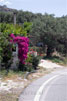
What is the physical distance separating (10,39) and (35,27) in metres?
11.8

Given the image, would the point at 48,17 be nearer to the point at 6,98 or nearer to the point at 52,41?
the point at 52,41

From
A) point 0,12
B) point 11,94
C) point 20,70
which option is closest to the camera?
point 11,94

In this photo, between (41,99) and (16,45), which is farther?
(16,45)

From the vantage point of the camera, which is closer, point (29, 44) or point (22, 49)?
point (22, 49)

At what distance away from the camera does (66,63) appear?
25.6 m

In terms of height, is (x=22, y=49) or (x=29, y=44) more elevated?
(x=22, y=49)

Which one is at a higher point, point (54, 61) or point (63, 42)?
point (63, 42)

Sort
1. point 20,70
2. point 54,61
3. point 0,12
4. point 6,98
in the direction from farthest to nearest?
point 0,12, point 54,61, point 20,70, point 6,98

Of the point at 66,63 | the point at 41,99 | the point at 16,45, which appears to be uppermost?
the point at 16,45

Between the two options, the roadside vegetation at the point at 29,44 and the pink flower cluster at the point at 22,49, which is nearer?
the roadside vegetation at the point at 29,44

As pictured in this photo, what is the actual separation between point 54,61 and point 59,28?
425 cm

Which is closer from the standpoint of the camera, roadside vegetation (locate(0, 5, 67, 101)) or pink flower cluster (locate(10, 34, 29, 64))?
roadside vegetation (locate(0, 5, 67, 101))

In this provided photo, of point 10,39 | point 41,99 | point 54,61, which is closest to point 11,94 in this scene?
point 41,99

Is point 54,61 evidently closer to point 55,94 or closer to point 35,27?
point 35,27
